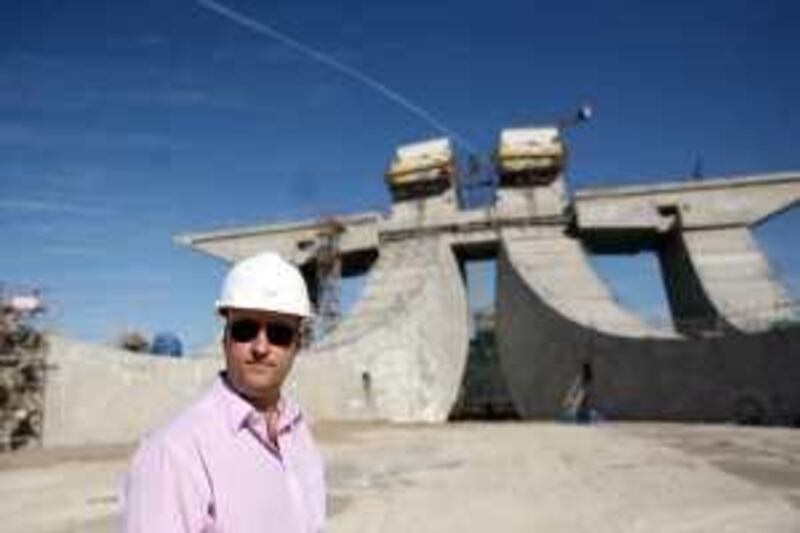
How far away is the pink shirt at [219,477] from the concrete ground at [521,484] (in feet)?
23.9

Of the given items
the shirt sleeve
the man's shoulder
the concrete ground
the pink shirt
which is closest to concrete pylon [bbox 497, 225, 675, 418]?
the concrete ground

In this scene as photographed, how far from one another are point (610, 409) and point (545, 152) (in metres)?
16.2

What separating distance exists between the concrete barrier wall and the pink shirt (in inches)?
839

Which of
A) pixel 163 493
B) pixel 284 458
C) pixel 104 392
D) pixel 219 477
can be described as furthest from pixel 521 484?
pixel 104 392

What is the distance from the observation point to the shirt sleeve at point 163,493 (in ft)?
7.25

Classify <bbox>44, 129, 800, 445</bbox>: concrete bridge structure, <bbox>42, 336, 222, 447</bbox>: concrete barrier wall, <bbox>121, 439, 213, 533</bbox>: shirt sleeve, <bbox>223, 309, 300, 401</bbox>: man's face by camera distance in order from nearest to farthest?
<bbox>121, 439, 213, 533</bbox>: shirt sleeve
<bbox>223, 309, 300, 401</bbox>: man's face
<bbox>42, 336, 222, 447</bbox>: concrete barrier wall
<bbox>44, 129, 800, 445</bbox>: concrete bridge structure

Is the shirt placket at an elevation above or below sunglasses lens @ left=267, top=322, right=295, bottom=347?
below

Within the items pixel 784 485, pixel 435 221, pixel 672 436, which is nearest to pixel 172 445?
pixel 784 485

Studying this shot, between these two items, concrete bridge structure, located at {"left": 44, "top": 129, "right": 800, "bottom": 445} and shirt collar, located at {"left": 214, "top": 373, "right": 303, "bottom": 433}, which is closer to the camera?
shirt collar, located at {"left": 214, "top": 373, "right": 303, "bottom": 433}

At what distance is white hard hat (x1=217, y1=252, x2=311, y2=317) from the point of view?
2.72 metres

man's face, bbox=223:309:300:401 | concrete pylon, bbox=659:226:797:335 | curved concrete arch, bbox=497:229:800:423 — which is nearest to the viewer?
man's face, bbox=223:309:300:401

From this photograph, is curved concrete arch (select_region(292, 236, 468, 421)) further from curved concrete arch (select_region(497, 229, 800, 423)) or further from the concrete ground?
the concrete ground

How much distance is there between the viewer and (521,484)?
13.3 m

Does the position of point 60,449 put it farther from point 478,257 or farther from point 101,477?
point 478,257
